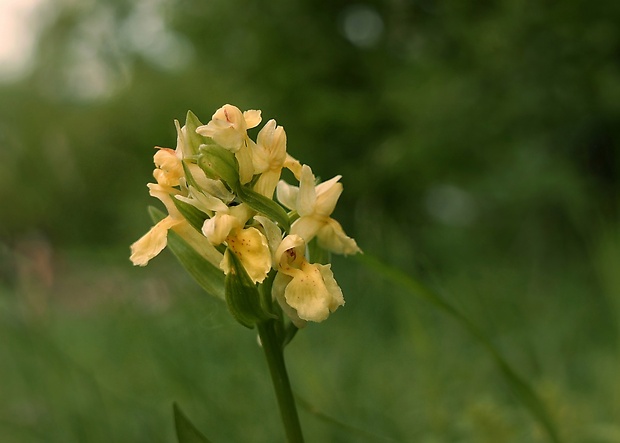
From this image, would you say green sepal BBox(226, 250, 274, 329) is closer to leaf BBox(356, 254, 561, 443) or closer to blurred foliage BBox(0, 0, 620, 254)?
leaf BBox(356, 254, 561, 443)

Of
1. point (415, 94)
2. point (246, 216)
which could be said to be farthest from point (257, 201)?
point (415, 94)

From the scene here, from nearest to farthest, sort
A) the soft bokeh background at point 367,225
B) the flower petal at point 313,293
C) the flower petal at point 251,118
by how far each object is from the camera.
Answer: the flower petal at point 313,293, the flower petal at point 251,118, the soft bokeh background at point 367,225

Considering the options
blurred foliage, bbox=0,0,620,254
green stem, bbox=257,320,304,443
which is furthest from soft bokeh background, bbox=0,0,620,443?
green stem, bbox=257,320,304,443

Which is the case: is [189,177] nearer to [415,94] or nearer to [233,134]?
[233,134]

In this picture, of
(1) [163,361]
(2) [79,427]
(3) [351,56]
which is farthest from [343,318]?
(3) [351,56]

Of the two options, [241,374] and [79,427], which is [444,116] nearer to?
[241,374]

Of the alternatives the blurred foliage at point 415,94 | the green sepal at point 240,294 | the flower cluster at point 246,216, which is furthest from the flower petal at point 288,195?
the blurred foliage at point 415,94

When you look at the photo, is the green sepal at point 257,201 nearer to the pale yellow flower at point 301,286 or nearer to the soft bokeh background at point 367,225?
the pale yellow flower at point 301,286
